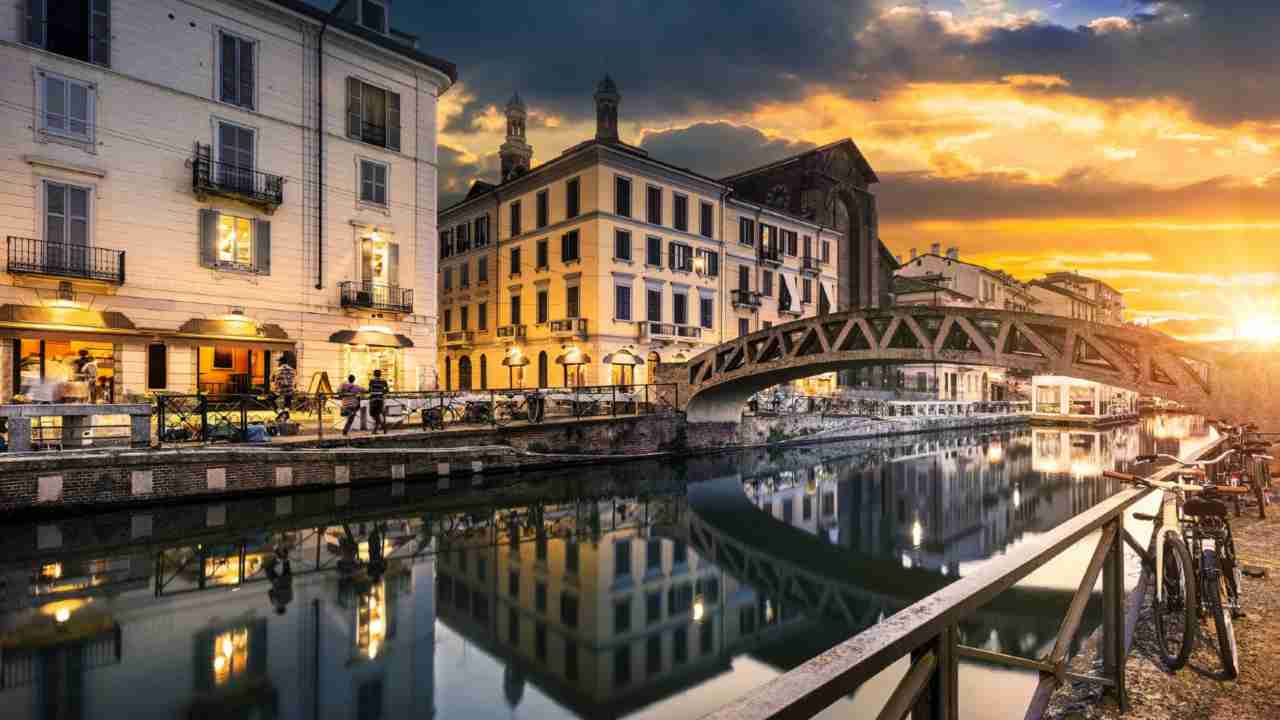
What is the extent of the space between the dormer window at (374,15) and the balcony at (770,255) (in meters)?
24.6

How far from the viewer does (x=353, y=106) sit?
907 inches

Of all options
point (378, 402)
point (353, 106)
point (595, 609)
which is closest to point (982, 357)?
point (595, 609)

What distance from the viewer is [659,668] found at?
8.12 m

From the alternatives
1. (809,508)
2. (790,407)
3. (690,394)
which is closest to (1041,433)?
(790,407)

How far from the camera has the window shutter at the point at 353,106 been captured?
2289 centimetres

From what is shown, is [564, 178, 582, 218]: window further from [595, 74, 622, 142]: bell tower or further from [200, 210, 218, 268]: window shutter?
[200, 210, 218, 268]: window shutter

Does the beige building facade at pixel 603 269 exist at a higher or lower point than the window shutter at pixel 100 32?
lower

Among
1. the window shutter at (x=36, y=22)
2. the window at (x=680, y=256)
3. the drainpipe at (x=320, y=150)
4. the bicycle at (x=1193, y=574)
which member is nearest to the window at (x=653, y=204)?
the window at (x=680, y=256)

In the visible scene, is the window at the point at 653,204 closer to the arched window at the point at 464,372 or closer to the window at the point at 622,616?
the arched window at the point at 464,372

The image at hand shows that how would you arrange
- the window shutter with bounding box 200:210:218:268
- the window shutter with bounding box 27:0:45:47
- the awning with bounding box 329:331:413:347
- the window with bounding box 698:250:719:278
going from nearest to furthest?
1. the window shutter with bounding box 27:0:45:47
2. the window shutter with bounding box 200:210:218:268
3. the awning with bounding box 329:331:413:347
4. the window with bounding box 698:250:719:278

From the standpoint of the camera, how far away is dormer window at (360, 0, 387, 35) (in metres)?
24.6

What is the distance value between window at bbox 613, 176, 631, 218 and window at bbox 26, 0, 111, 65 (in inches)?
788

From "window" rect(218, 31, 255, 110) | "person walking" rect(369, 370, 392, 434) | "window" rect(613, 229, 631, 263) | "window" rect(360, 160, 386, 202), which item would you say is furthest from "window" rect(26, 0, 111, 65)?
"window" rect(613, 229, 631, 263)

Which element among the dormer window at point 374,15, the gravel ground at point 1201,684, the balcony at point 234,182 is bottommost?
the gravel ground at point 1201,684
